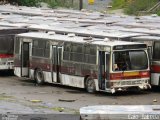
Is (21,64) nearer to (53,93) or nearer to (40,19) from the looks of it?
(53,93)

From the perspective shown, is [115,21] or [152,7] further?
[152,7]

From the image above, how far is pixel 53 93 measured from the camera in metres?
26.8

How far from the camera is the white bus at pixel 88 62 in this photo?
25547mm

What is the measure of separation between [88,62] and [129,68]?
172 centimetres

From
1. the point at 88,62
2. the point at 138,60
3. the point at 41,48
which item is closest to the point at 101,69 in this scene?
the point at 88,62

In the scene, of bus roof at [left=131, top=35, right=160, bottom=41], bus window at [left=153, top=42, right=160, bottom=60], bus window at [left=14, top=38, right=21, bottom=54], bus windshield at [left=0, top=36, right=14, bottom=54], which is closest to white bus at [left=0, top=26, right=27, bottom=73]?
bus windshield at [left=0, top=36, right=14, bottom=54]

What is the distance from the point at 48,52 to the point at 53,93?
9.00ft

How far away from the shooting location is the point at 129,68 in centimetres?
2577

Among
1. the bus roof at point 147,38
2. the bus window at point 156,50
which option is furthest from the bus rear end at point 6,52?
the bus window at point 156,50

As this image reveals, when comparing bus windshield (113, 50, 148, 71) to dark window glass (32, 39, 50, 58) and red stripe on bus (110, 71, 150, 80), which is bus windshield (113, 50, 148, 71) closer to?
red stripe on bus (110, 71, 150, 80)

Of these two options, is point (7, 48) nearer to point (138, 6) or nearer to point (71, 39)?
point (71, 39)

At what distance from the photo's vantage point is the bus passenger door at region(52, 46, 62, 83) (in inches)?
1117

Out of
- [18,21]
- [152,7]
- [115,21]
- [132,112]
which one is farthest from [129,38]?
[152,7]

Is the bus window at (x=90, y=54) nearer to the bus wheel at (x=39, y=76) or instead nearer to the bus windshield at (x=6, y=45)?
the bus wheel at (x=39, y=76)
